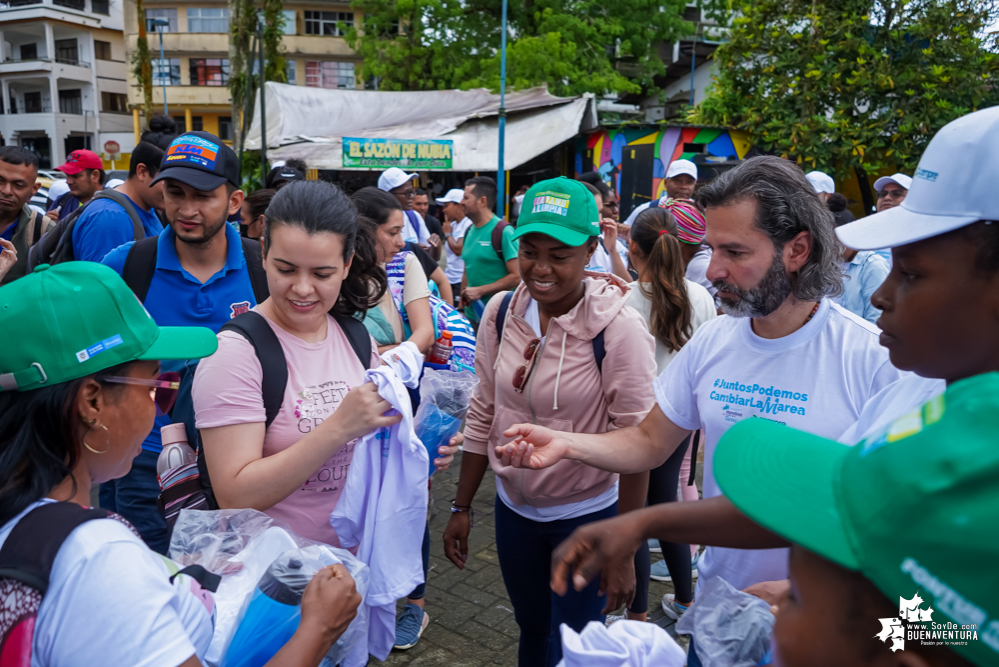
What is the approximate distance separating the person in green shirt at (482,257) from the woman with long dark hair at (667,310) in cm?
242

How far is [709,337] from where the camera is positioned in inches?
87.6

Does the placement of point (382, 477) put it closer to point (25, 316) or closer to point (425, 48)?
point (25, 316)

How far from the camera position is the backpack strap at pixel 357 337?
245cm

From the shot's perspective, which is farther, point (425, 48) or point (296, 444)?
point (425, 48)

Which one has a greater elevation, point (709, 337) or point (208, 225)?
point (208, 225)

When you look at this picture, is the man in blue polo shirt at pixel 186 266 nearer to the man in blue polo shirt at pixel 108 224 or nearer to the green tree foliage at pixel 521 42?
the man in blue polo shirt at pixel 108 224

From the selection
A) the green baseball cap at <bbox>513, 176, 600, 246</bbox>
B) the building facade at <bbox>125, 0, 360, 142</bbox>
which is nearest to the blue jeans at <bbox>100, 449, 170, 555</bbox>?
the green baseball cap at <bbox>513, 176, 600, 246</bbox>

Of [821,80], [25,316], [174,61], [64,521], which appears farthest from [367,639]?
[174,61]

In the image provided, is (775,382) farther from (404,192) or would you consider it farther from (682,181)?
(404,192)

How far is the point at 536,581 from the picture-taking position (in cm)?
268

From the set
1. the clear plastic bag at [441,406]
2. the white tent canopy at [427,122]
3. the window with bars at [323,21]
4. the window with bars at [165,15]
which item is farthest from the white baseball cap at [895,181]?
the window with bars at [165,15]

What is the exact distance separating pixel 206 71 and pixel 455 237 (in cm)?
4006

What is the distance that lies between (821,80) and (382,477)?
13.3m

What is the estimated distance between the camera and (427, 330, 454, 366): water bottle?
426cm
